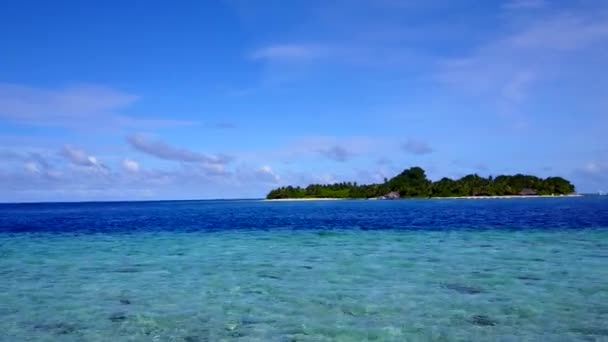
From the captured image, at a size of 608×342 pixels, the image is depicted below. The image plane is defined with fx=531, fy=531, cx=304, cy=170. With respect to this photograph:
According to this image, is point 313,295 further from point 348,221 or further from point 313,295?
point 348,221

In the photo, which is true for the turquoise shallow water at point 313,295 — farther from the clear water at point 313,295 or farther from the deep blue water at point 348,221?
the deep blue water at point 348,221

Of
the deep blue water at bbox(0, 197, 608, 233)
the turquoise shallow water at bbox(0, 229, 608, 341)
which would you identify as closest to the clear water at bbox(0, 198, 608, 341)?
the turquoise shallow water at bbox(0, 229, 608, 341)

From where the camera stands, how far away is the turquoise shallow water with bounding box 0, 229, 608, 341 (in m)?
12.2

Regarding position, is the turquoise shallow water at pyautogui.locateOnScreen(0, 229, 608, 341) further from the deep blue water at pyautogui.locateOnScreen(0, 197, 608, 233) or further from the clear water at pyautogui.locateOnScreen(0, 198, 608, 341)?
the deep blue water at pyautogui.locateOnScreen(0, 197, 608, 233)

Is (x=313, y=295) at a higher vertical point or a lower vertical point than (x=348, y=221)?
lower

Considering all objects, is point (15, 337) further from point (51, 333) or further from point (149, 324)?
point (149, 324)

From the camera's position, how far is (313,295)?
16.3 m

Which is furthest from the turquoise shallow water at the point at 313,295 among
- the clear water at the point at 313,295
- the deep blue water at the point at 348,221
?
the deep blue water at the point at 348,221

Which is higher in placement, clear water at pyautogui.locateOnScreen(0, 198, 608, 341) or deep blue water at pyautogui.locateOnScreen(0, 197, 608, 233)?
deep blue water at pyautogui.locateOnScreen(0, 197, 608, 233)

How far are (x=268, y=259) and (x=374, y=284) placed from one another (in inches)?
359

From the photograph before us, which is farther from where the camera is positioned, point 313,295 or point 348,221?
point 348,221

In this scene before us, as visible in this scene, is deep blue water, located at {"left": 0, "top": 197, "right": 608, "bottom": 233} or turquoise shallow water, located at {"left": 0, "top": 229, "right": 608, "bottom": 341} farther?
deep blue water, located at {"left": 0, "top": 197, "right": 608, "bottom": 233}

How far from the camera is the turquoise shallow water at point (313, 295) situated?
481 inches

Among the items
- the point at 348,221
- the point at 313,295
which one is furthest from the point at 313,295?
the point at 348,221
